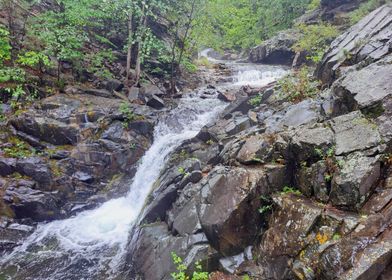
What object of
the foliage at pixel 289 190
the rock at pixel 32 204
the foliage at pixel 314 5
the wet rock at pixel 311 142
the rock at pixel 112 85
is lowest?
the rock at pixel 32 204

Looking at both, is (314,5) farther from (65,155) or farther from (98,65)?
(65,155)

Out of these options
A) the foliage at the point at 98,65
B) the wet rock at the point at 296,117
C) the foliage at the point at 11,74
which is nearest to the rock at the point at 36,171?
the foliage at the point at 11,74

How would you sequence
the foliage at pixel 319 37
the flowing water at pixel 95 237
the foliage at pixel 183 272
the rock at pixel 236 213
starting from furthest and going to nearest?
the foliage at pixel 319 37 → the flowing water at pixel 95 237 → the rock at pixel 236 213 → the foliage at pixel 183 272

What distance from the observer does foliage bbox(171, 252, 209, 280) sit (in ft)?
22.9

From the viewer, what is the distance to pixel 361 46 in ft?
37.0

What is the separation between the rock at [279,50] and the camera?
27.0 meters

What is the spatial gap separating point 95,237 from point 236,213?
5.75 meters

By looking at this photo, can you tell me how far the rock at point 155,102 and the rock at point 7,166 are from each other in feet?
23.3

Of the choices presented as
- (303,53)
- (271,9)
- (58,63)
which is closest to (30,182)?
(58,63)

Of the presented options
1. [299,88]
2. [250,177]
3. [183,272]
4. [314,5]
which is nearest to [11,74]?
[183,272]

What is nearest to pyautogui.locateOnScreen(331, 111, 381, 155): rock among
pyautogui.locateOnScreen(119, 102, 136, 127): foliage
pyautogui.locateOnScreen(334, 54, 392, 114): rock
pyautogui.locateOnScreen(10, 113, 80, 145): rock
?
pyautogui.locateOnScreen(334, 54, 392, 114): rock

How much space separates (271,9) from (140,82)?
22495mm

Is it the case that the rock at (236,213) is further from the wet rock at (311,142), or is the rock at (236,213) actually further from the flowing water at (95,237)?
the flowing water at (95,237)

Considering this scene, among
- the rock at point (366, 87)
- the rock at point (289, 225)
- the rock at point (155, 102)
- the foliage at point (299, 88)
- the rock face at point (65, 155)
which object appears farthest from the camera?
the rock at point (155, 102)
